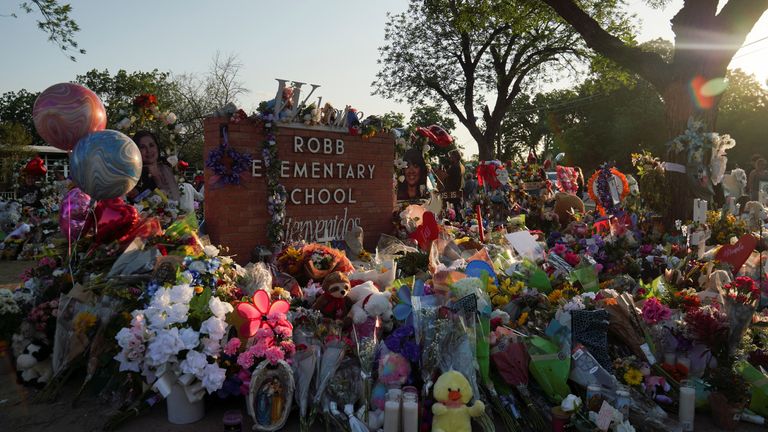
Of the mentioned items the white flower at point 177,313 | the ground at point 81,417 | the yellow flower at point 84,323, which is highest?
the white flower at point 177,313

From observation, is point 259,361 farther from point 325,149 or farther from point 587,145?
point 587,145

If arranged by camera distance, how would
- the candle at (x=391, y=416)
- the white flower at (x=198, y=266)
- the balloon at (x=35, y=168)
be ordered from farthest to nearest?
the balloon at (x=35, y=168) → the white flower at (x=198, y=266) → the candle at (x=391, y=416)

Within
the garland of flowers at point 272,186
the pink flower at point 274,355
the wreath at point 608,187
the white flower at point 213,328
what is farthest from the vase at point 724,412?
the wreath at point 608,187

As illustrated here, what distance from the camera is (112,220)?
Result: 515 cm

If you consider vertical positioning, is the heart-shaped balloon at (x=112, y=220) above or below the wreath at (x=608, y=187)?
below

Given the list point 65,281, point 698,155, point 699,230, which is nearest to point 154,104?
point 65,281

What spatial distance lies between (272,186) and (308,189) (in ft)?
2.15

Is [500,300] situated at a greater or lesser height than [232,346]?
greater

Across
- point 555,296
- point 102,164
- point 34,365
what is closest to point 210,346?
point 34,365

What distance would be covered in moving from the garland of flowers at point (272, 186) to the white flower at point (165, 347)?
3.10m

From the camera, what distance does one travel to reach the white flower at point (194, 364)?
11.9 feet

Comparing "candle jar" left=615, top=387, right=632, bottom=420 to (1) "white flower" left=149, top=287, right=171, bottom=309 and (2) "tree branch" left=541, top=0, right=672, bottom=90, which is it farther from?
(2) "tree branch" left=541, top=0, right=672, bottom=90

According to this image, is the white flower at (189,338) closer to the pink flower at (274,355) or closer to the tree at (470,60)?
the pink flower at (274,355)

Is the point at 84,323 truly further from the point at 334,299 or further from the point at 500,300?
the point at 500,300
